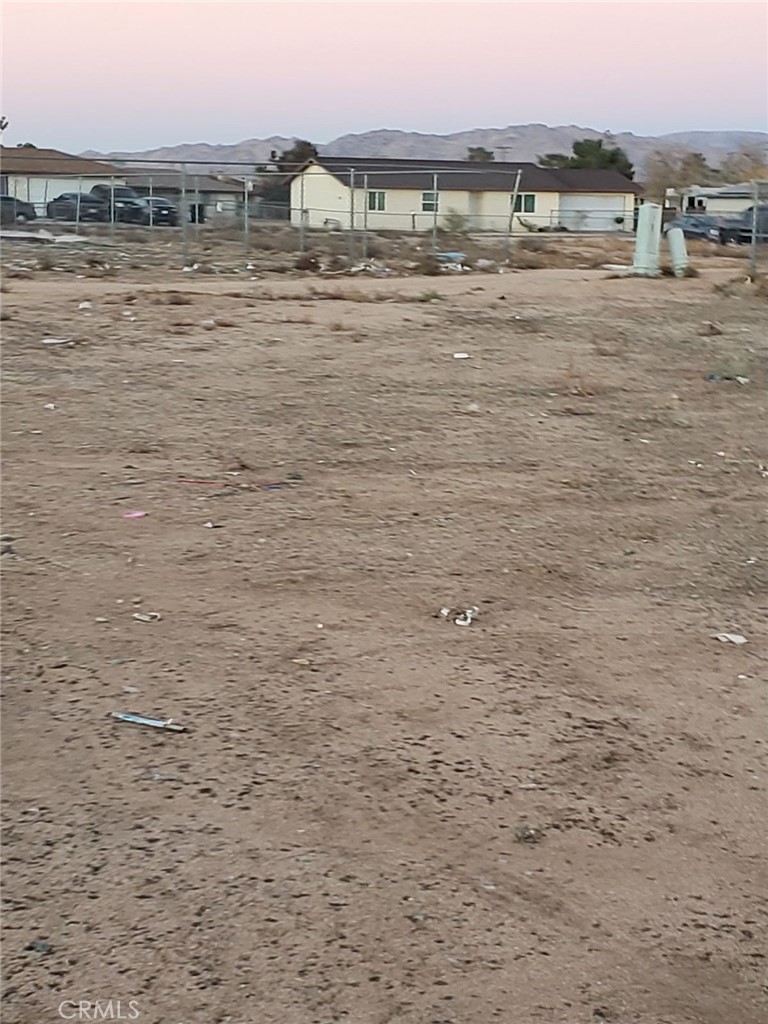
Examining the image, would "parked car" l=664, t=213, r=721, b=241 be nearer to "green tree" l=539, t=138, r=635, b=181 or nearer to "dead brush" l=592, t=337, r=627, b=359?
"dead brush" l=592, t=337, r=627, b=359

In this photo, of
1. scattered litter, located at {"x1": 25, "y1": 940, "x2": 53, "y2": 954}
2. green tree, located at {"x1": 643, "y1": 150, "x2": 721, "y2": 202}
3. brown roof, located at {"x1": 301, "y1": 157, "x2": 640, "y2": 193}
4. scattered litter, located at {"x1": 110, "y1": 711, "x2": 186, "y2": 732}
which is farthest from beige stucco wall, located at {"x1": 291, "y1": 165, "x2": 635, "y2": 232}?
scattered litter, located at {"x1": 25, "y1": 940, "x2": 53, "y2": 954}

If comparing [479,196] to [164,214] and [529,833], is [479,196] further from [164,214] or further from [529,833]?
[529,833]

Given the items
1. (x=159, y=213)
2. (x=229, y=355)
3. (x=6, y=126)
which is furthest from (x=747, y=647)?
(x=159, y=213)

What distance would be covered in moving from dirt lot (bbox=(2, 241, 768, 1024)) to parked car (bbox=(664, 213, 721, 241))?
3972 centimetres

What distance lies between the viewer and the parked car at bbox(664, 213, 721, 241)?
4722cm

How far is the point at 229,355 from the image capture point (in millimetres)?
11633

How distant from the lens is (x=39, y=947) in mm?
3121

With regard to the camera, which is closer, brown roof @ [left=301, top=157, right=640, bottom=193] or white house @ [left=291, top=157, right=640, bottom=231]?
white house @ [left=291, top=157, right=640, bottom=231]

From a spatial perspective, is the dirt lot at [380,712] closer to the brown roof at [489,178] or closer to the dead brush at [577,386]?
the dead brush at [577,386]

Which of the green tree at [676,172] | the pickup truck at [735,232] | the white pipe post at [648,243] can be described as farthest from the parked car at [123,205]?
the green tree at [676,172]

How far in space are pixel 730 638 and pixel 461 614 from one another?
108 cm

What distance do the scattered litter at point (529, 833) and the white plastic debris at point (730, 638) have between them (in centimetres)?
185

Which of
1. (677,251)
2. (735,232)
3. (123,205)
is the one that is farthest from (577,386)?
(735,232)

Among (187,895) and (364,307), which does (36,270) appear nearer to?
(364,307)
